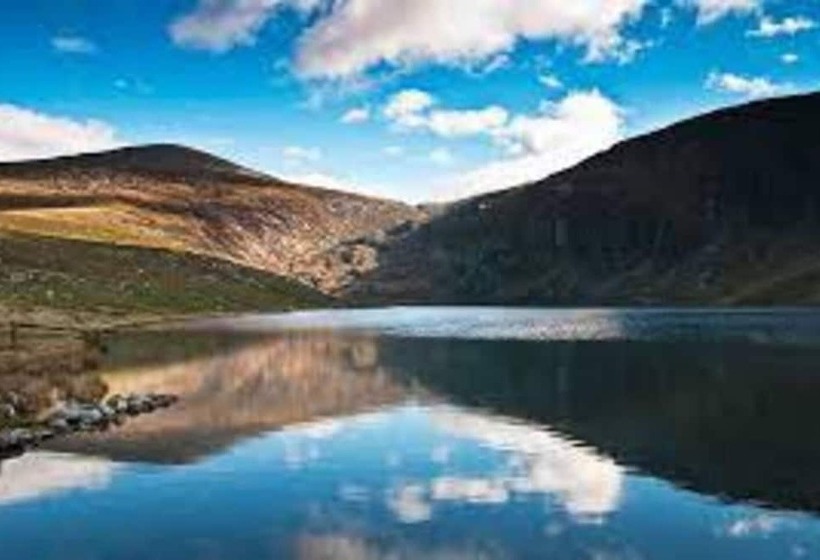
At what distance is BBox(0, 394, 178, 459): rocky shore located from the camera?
6250 cm

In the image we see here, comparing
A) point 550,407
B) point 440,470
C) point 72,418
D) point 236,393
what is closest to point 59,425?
point 72,418

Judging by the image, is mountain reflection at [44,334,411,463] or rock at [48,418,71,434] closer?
mountain reflection at [44,334,411,463]

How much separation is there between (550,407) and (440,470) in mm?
29208

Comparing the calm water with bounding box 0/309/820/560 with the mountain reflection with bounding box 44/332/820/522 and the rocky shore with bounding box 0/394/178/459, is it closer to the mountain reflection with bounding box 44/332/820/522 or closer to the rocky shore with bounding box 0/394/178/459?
the mountain reflection with bounding box 44/332/820/522

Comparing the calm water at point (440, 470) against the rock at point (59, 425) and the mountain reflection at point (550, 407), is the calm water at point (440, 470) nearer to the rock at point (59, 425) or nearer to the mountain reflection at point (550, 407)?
the mountain reflection at point (550, 407)

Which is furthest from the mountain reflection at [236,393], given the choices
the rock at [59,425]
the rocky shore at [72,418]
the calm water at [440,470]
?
the rock at [59,425]

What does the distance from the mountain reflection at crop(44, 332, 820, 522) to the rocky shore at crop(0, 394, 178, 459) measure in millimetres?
1516

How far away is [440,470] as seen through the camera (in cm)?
5631

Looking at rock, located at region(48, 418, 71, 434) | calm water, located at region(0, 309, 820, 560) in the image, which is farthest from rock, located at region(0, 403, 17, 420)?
calm water, located at region(0, 309, 820, 560)

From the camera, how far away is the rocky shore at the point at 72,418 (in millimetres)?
62500

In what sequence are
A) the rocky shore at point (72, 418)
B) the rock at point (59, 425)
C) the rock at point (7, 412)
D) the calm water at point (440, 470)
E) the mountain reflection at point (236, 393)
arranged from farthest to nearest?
the rock at point (7, 412) < the rock at point (59, 425) < the mountain reflection at point (236, 393) < the rocky shore at point (72, 418) < the calm water at point (440, 470)

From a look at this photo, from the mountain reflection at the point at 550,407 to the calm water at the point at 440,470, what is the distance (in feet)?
0.80

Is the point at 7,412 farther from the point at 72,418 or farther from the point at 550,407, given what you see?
the point at 550,407

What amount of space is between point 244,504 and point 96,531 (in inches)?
A: 258
